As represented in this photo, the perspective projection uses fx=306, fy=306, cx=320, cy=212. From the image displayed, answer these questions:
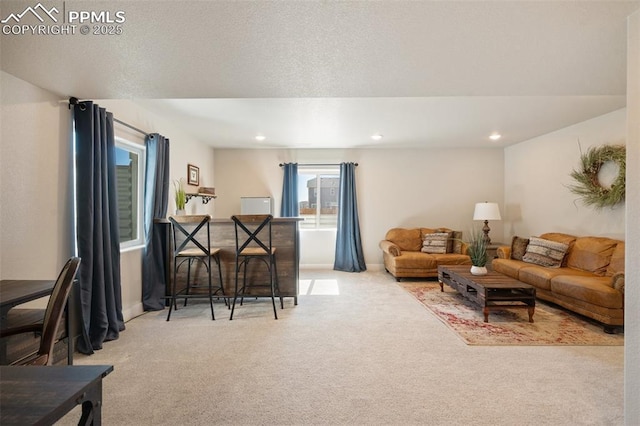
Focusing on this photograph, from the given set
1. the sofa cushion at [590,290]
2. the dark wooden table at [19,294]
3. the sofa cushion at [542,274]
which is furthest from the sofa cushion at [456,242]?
the dark wooden table at [19,294]

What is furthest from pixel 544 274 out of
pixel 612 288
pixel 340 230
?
pixel 340 230

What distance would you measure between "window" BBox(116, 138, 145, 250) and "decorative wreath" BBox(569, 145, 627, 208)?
583 centimetres

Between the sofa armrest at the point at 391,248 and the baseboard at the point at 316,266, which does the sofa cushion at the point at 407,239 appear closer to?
the sofa armrest at the point at 391,248

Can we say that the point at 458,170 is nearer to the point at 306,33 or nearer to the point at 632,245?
the point at 632,245

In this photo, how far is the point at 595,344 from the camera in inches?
109

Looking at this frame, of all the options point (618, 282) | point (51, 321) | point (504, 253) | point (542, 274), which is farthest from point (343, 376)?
point (504, 253)

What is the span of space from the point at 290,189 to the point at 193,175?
1882mm

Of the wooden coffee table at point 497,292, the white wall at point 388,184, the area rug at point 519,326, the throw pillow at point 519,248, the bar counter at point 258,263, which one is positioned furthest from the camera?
the white wall at point 388,184

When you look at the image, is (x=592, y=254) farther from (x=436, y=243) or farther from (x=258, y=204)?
(x=258, y=204)

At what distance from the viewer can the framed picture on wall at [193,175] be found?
4.96m

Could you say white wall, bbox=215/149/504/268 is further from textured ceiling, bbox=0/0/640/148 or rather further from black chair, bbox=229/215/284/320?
textured ceiling, bbox=0/0/640/148

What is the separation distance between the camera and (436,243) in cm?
563

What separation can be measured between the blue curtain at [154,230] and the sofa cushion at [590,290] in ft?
15.6

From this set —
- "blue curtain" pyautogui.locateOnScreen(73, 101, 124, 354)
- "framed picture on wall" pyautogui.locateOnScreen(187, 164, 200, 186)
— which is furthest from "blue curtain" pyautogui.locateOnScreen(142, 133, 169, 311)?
"framed picture on wall" pyautogui.locateOnScreen(187, 164, 200, 186)
